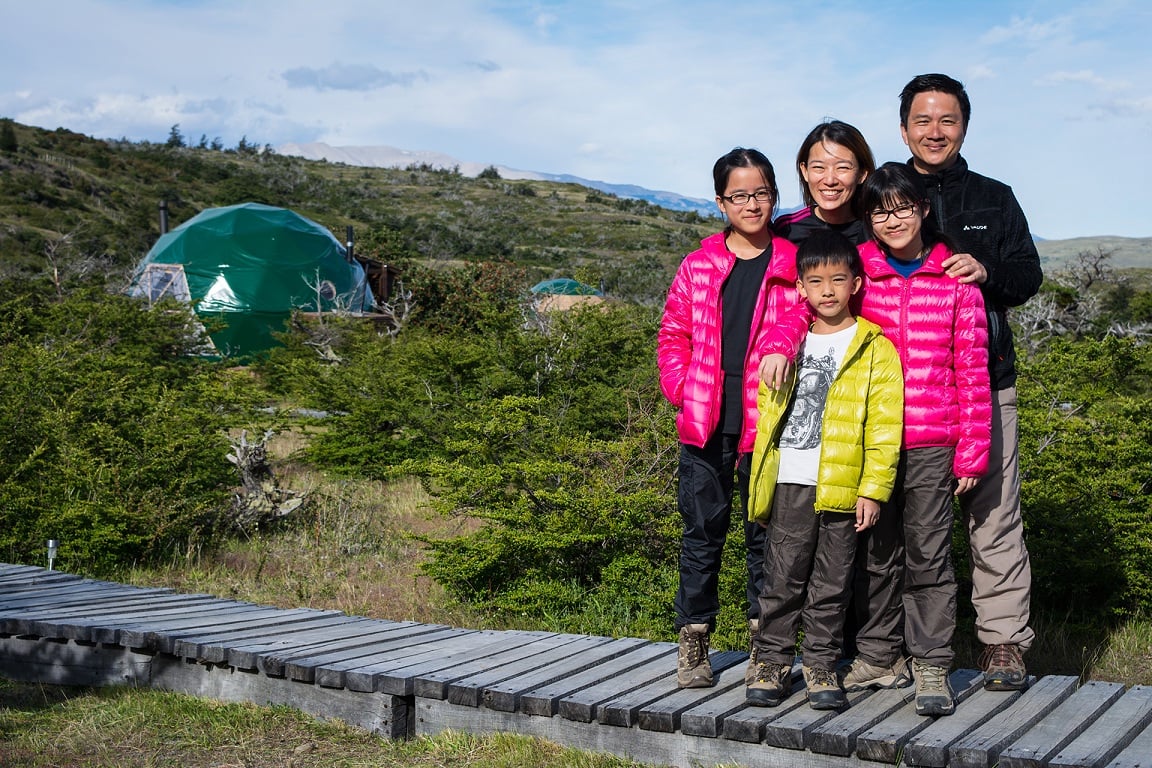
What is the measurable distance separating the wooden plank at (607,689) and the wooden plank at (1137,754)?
5.39 feet

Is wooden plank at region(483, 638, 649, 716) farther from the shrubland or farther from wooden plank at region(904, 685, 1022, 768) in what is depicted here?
wooden plank at region(904, 685, 1022, 768)

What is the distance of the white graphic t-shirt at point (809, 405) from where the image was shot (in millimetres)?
3625

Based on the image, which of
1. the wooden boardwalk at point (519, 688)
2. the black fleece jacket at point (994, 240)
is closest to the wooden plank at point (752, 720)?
the wooden boardwalk at point (519, 688)

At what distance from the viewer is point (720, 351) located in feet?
12.6

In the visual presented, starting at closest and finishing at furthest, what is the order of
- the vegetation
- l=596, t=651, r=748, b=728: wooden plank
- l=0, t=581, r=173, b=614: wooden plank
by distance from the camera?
l=596, t=651, r=748, b=728: wooden plank, l=0, t=581, r=173, b=614: wooden plank, the vegetation

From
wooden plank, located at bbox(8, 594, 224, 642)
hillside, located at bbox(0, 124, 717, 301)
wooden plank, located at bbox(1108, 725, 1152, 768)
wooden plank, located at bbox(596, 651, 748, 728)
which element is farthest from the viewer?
hillside, located at bbox(0, 124, 717, 301)

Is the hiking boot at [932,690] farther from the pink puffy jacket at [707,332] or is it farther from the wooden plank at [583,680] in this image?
the wooden plank at [583,680]

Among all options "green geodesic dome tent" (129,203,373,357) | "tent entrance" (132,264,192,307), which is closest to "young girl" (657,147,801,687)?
"green geodesic dome tent" (129,203,373,357)

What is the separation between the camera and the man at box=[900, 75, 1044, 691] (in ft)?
12.7

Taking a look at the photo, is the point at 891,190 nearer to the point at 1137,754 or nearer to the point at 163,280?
the point at 1137,754

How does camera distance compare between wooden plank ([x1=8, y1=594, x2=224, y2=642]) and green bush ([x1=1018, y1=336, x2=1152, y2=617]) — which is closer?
wooden plank ([x1=8, y1=594, x2=224, y2=642])

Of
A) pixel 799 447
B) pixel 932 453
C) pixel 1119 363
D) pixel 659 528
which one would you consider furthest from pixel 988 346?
pixel 1119 363

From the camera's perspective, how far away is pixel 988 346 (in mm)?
3812

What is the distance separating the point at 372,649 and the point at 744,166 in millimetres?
2690
